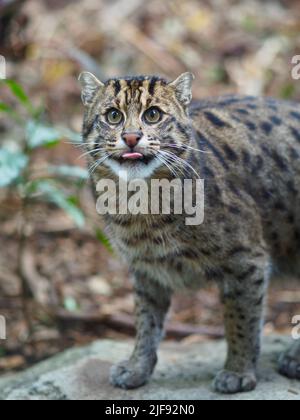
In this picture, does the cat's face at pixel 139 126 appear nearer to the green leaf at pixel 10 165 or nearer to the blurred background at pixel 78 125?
the blurred background at pixel 78 125

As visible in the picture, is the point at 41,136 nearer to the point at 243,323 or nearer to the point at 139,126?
the point at 139,126

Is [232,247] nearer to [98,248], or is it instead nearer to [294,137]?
[294,137]

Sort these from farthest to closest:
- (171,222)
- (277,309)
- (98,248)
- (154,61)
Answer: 1. (154,61)
2. (98,248)
3. (277,309)
4. (171,222)

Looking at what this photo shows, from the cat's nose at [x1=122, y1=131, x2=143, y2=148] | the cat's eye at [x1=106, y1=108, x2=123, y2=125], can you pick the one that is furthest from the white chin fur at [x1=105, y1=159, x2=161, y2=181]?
the cat's eye at [x1=106, y1=108, x2=123, y2=125]

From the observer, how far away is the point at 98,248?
10.5 meters

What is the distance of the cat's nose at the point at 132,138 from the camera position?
5.29 meters

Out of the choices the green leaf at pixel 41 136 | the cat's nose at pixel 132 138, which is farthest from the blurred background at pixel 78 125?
the cat's nose at pixel 132 138

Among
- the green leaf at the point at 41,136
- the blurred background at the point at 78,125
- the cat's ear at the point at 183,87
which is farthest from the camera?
the blurred background at the point at 78,125

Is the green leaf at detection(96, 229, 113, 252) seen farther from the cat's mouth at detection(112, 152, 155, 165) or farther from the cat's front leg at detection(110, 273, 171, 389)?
the cat's mouth at detection(112, 152, 155, 165)

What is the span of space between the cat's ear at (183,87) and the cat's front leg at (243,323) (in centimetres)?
137

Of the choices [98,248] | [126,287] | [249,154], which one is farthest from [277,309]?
[249,154]

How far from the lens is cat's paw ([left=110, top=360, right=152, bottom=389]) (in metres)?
6.27

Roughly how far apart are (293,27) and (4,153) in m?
7.25

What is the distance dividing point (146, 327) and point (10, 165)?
6.67 ft
